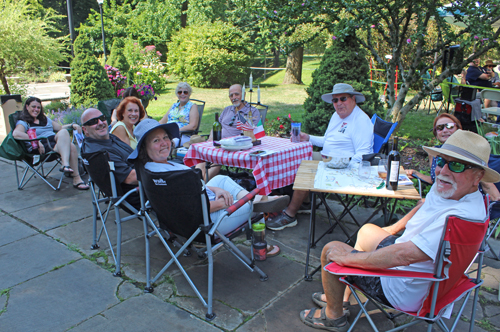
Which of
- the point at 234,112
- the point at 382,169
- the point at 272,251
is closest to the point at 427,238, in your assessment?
the point at 382,169

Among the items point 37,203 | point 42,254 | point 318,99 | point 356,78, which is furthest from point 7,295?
point 356,78

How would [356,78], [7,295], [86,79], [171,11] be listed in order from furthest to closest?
[171,11] → [86,79] → [356,78] → [7,295]

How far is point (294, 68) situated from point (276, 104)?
5768 mm

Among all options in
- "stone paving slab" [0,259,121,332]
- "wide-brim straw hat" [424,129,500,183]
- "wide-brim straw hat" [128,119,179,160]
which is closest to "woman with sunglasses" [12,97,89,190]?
"stone paving slab" [0,259,121,332]

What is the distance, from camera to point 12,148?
4.68m

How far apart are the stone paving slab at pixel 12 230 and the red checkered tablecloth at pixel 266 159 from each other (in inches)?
67.9

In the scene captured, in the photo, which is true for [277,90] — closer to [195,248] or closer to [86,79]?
[86,79]

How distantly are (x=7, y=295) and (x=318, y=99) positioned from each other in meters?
4.76

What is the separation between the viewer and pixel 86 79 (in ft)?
28.8

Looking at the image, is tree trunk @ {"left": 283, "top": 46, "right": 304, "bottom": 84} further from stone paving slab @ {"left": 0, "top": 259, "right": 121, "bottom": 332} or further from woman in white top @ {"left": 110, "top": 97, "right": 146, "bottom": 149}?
stone paving slab @ {"left": 0, "top": 259, "right": 121, "bottom": 332}

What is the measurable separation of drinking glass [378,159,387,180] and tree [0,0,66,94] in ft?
30.1

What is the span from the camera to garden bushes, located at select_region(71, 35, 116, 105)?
28.9ft

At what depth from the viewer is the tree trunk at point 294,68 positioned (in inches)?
651

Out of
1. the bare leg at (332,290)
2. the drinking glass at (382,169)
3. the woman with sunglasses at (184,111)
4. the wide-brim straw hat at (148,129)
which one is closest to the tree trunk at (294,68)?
the woman with sunglasses at (184,111)
